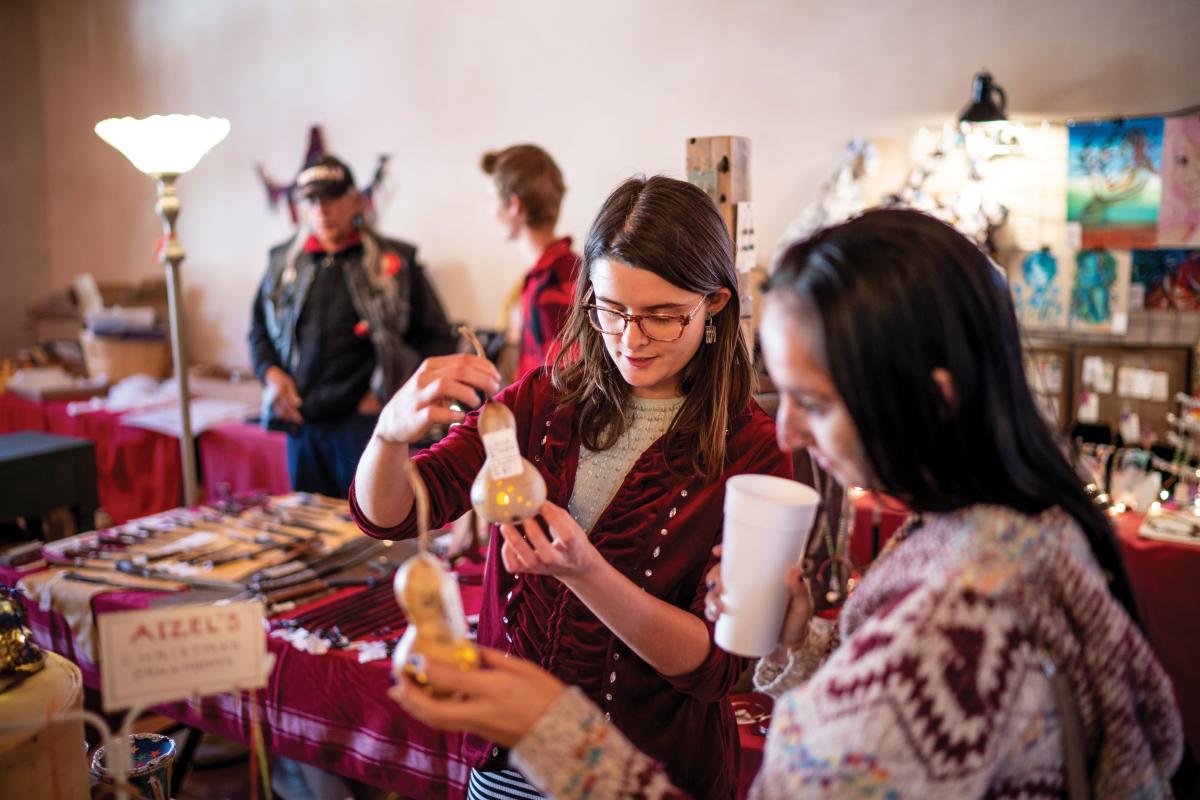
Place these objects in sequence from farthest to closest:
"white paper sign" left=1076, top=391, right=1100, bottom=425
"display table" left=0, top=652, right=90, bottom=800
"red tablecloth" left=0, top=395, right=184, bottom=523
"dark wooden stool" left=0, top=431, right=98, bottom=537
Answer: "red tablecloth" left=0, top=395, right=184, bottom=523 < "white paper sign" left=1076, top=391, right=1100, bottom=425 < "dark wooden stool" left=0, top=431, right=98, bottom=537 < "display table" left=0, top=652, right=90, bottom=800

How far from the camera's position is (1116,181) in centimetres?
360

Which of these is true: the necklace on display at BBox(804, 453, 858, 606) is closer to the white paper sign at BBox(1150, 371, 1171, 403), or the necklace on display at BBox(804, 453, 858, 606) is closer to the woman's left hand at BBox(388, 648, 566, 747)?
the woman's left hand at BBox(388, 648, 566, 747)

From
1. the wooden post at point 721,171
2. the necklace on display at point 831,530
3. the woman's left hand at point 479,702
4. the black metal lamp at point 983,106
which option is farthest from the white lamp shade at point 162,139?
the black metal lamp at point 983,106

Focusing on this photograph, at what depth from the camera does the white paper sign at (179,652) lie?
84 cm

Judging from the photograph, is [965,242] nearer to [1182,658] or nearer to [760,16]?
[1182,658]

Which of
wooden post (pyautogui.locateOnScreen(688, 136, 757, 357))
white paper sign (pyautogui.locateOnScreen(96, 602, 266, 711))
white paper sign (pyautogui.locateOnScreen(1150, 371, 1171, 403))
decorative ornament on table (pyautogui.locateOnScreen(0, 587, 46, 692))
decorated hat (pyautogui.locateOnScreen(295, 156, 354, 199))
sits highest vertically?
decorated hat (pyautogui.locateOnScreen(295, 156, 354, 199))

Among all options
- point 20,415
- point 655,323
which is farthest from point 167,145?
point 20,415

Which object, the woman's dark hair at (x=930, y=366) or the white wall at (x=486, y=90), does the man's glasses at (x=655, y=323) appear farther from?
the white wall at (x=486, y=90)

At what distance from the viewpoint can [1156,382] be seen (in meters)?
3.58

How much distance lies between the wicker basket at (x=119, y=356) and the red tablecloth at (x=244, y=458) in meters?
1.41

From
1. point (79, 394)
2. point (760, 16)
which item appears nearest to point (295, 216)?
point (79, 394)

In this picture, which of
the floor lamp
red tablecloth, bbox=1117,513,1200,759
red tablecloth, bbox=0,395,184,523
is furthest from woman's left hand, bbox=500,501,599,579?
red tablecloth, bbox=0,395,184,523

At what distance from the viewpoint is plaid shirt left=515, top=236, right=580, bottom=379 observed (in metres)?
3.00

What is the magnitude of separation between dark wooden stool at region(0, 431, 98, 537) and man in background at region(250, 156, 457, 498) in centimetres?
66
